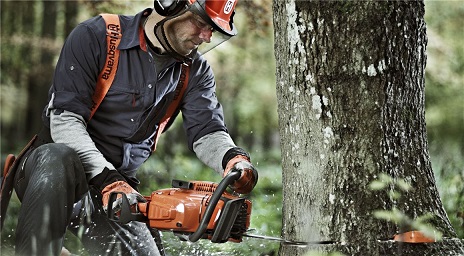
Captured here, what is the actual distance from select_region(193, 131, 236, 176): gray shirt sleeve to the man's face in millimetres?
513

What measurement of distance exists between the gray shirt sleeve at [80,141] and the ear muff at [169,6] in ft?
2.17

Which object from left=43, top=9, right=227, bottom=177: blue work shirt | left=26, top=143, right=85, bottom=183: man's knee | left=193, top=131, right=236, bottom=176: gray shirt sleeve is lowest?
left=26, top=143, right=85, bottom=183: man's knee

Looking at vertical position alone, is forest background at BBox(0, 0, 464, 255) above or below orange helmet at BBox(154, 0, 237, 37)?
above

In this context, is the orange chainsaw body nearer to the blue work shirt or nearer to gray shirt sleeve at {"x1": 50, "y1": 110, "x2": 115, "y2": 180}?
gray shirt sleeve at {"x1": 50, "y1": 110, "x2": 115, "y2": 180}

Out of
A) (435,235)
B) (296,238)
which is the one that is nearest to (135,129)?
(296,238)

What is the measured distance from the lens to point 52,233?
3.04 metres

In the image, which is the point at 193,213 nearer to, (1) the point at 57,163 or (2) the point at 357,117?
(1) the point at 57,163

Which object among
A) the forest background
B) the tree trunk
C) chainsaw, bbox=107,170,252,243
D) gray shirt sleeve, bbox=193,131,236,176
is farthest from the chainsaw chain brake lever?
the forest background

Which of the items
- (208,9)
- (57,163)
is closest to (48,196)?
(57,163)

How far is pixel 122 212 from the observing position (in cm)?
291

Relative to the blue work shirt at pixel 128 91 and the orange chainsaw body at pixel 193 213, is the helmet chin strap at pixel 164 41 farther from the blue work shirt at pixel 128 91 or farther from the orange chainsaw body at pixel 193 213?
the orange chainsaw body at pixel 193 213

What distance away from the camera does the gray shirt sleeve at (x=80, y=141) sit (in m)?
3.13

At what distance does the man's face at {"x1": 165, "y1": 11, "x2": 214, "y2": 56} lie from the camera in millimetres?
3295

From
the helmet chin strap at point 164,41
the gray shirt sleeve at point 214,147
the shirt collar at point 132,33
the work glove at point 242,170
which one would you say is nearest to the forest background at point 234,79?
the gray shirt sleeve at point 214,147
